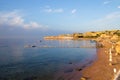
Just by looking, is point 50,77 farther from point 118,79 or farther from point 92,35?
point 92,35

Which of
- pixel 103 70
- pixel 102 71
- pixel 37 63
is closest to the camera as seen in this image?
pixel 102 71

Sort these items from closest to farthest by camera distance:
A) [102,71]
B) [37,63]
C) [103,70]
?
[102,71] < [103,70] < [37,63]

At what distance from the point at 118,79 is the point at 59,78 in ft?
45.6

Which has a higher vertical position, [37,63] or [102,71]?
[102,71]

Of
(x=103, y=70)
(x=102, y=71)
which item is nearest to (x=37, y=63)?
(x=103, y=70)

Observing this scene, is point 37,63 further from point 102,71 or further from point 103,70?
point 102,71

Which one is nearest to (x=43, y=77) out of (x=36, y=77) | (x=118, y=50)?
(x=36, y=77)

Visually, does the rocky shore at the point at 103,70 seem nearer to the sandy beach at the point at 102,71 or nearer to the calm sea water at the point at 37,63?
the sandy beach at the point at 102,71

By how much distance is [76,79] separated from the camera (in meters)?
28.4

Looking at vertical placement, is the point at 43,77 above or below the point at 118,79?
below

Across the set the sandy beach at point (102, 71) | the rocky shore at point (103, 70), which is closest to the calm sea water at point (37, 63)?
the rocky shore at point (103, 70)

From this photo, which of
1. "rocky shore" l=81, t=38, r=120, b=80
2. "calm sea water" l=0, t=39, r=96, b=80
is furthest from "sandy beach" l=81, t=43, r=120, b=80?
"calm sea water" l=0, t=39, r=96, b=80

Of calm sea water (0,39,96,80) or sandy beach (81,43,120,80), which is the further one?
calm sea water (0,39,96,80)

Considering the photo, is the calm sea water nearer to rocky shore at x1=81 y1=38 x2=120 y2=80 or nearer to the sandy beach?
rocky shore at x1=81 y1=38 x2=120 y2=80
